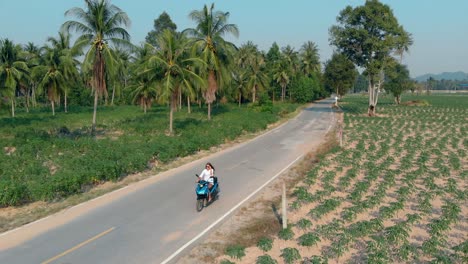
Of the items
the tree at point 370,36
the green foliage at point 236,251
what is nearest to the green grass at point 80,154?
the green foliage at point 236,251

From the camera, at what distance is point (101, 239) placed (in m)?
10.3

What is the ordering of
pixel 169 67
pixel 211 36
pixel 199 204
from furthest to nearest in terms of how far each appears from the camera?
pixel 211 36 → pixel 169 67 → pixel 199 204

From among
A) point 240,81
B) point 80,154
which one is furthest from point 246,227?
→ point 240,81

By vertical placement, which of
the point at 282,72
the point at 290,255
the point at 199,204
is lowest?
the point at 290,255

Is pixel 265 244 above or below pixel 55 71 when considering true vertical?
below

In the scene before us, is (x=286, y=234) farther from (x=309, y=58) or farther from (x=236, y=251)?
(x=309, y=58)

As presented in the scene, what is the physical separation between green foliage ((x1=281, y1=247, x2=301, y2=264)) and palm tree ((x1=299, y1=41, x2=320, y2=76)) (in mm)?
80757

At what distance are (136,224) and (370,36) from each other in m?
39.4

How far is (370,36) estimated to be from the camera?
43406mm

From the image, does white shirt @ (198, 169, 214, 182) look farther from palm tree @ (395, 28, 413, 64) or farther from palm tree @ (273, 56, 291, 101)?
palm tree @ (273, 56, 291, 101)

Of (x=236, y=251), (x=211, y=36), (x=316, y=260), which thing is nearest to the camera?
(x=316, y=260)

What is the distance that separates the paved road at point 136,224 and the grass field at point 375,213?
74.4 inches

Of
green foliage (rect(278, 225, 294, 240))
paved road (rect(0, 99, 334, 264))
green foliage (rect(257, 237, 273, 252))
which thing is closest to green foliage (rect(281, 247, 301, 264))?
green foliage (rect(257, 237, 273, 252))

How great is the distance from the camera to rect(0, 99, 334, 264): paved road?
31.1ft
